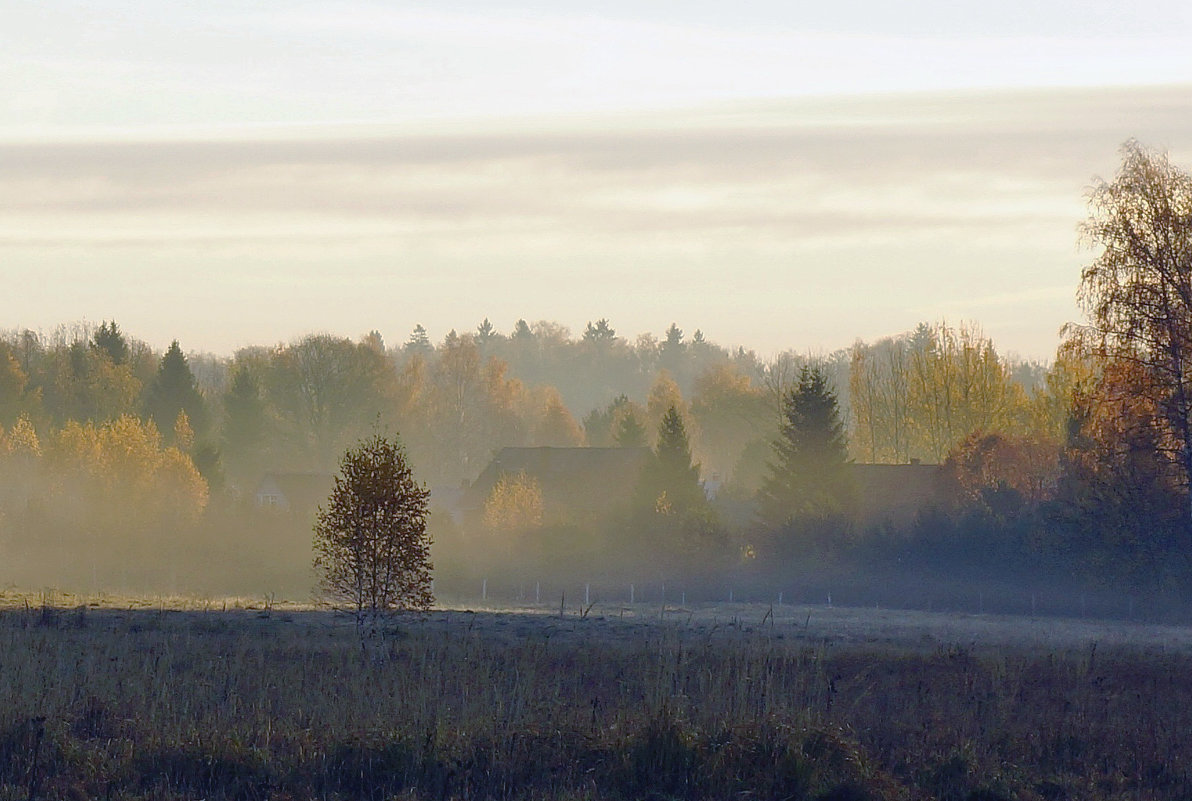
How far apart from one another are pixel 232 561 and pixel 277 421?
33.5m

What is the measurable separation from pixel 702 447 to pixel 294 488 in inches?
1812

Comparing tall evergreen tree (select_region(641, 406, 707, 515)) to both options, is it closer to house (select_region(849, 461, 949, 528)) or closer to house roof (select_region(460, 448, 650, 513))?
house (select_region(849, 461, 949, 528))

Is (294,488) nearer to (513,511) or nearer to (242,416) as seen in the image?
(242,416)

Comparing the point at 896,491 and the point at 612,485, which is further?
the point at 612,485

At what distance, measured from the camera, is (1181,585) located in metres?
43.6

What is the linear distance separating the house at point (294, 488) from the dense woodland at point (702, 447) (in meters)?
5.07

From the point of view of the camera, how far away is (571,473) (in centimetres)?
8581

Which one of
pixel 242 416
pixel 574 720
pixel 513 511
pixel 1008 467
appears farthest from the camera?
pixel 242 416

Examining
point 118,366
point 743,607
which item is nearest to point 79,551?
point 118,366

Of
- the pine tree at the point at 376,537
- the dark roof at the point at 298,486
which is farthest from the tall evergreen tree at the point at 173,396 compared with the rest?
the pine tree at the point at 376,537

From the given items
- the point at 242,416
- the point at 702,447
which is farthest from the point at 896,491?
the point at 702,447

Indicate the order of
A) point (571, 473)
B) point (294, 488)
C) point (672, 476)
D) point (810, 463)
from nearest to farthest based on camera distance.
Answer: point (810, 463) < point (672, 476) < point (571, 473) < point (294, 488)

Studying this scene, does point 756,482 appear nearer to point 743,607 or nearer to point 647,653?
point 743,607

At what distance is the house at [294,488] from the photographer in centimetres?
8588
